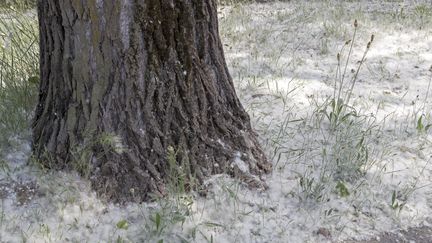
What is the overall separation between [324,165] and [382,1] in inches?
180

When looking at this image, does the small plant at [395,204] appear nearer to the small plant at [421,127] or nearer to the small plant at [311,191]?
the small plant at [311,191]

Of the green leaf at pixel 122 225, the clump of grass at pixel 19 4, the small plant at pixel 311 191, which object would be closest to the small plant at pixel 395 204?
the small plant at pixel 311 191

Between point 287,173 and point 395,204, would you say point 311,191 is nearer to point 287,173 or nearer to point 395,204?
point 287,173

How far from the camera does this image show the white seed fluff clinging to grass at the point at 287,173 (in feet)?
7.38

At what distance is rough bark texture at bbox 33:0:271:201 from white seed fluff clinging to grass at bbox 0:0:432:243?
6 centimetres

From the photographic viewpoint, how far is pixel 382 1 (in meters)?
6.54

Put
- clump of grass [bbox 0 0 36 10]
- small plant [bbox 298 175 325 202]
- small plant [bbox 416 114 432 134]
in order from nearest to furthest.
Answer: small plant [bbox 298 175 325 202] < small plant [bbox 416 114 432 134] < clump of grass [bbox 0 0 36 10]

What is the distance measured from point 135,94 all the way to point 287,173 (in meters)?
0.97

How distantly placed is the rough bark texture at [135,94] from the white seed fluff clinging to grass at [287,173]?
0.06 metres

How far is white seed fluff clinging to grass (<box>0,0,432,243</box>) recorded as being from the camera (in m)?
2.25

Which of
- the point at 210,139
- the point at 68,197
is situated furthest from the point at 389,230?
the point at 68,197

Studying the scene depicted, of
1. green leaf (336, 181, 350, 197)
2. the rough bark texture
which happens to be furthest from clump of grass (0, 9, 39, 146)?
green leaf (336, 181, 350, 197)

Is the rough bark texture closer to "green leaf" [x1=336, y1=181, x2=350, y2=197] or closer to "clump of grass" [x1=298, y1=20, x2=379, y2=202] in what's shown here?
"clump of grass" [x1=298, y1=20, x2=379, y2=202]

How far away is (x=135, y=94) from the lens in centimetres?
227
